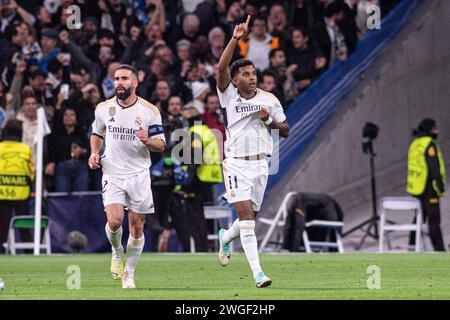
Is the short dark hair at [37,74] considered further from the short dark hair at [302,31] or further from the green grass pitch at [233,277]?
the short dark hair at [302,31]

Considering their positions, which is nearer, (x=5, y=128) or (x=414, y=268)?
(x=414, y=268)

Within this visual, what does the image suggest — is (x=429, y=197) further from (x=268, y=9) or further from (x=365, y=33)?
(x=268, y=9)

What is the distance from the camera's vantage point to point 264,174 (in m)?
15.2

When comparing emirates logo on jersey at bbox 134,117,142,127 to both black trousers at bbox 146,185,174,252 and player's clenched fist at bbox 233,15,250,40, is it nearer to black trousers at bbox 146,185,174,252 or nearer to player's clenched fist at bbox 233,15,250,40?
player's clenched fist at bbox 233,15,250,40

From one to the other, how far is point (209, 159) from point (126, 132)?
8.95m

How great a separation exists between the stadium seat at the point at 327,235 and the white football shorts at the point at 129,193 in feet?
30.8

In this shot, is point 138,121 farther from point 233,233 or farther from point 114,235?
point 233,233

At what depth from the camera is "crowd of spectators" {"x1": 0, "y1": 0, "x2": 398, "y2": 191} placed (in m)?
25.2

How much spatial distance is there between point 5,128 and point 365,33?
769cm

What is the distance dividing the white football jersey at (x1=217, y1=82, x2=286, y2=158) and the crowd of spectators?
931 centimetres

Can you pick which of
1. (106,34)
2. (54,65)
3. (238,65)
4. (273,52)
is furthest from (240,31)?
(106,34)
